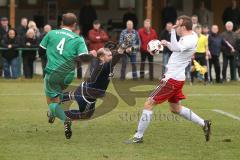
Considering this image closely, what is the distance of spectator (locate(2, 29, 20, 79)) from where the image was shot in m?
22.9

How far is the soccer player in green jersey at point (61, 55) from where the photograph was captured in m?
11.2

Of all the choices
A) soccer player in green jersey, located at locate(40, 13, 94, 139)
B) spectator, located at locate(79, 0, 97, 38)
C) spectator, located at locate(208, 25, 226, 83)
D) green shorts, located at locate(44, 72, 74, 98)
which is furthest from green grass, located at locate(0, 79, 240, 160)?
spectator, located at locate(79, 0, 97, 38)

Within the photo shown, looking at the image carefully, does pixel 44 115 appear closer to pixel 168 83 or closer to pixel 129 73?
pixel 168 83

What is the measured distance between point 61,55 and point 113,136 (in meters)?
1.59

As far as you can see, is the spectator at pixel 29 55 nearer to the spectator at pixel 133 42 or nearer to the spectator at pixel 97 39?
the spectator at pixel 97 39

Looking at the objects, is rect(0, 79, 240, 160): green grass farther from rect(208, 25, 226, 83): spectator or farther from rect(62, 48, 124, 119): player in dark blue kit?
rect(208, 25, 226, 83): spectator

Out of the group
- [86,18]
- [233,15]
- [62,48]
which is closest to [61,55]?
[62,48]

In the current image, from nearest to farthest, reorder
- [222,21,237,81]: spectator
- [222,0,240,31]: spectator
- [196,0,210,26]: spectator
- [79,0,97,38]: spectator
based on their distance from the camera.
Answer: [222,21,237,81]: spectator, [222,0,240,31]: spectator, [79,0,97,38]: spectator, [196,0,210,26]: spectator

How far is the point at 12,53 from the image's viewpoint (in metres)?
22.9

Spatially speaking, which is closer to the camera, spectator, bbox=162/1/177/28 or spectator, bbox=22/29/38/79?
spectator, bbox=22/29/38/79

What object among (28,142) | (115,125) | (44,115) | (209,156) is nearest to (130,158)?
(209,156)

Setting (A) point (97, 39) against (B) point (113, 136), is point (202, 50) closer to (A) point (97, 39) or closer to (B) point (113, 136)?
(A) point (97, 39)

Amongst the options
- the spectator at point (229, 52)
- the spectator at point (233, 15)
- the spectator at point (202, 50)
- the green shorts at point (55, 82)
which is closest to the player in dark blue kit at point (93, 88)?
the green shorts at point (55, 82)

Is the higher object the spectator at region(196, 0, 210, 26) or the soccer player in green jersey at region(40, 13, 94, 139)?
the spectator at region(196, 0, 210, 26)
